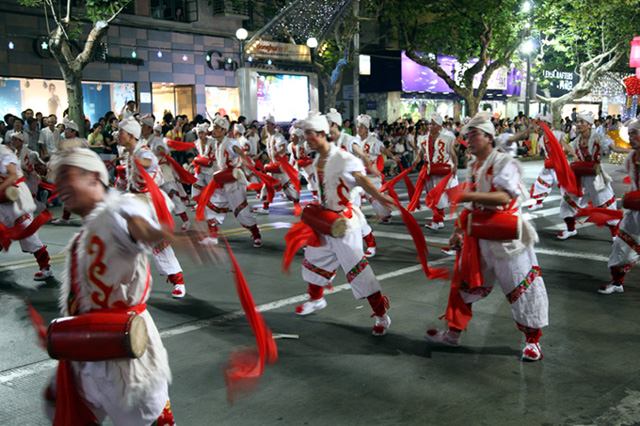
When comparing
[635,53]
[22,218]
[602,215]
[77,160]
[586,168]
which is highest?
[635,53]

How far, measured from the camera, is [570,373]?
15.9 ft

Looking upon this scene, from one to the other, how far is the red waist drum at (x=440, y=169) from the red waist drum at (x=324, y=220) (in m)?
5.49

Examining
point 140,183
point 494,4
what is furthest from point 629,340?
point 494,4

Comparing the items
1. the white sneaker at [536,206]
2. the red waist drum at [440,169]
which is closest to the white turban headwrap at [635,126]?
the red waist drum at [440,169]

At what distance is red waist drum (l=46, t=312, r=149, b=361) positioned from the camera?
2764 mm

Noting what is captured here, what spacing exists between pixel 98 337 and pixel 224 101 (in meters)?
25.1

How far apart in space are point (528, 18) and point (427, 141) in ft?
59.3

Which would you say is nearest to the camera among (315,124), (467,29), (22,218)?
(315,124)

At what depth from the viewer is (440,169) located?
11086 mm

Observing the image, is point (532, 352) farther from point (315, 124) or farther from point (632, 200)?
point (315, 124)

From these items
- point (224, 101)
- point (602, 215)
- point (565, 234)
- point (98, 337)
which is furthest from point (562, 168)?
point (224, 101)

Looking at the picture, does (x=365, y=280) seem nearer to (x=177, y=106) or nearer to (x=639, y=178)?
(x=639, y=178)

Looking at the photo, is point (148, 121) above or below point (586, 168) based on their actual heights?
above

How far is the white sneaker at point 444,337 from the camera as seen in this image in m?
5.46
